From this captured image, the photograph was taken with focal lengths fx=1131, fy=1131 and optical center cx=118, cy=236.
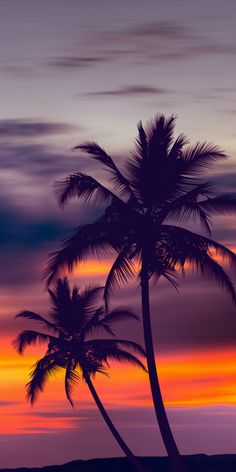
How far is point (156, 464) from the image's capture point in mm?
67562

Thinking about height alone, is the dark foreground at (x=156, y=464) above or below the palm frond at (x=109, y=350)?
below

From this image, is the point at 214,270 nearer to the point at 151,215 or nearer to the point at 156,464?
the point at 151,215

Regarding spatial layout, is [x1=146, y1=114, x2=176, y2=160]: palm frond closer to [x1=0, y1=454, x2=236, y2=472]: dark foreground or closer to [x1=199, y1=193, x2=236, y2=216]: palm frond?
[x1=199, y1=193, x2=236, y2=216]: palm frond

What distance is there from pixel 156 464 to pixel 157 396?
2739 centimetres

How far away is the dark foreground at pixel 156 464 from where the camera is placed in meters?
66.9

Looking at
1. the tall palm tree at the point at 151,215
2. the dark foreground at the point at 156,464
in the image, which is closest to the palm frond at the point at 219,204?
the tall palm tree at the point at 151,215

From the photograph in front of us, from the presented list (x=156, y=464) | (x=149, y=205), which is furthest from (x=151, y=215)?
(x=156, y=464)

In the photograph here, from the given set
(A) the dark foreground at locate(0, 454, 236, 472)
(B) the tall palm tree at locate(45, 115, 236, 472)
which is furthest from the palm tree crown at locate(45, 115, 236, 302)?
(A) the dark foreground at locate(0, 454, 236, 472)

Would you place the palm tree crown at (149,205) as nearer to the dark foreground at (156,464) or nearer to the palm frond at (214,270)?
the palm frond at (214,270)

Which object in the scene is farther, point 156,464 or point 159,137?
point 156,464

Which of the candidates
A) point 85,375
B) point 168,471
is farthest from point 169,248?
point 168,471

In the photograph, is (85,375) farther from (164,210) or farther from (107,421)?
(164,210)

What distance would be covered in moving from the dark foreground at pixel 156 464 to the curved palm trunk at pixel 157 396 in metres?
25.6

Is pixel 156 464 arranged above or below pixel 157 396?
below
